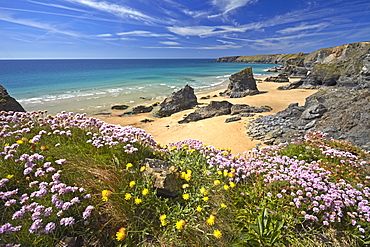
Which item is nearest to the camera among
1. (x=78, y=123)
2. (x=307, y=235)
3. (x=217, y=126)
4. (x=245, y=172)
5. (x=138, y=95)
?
(x=307, y=235)

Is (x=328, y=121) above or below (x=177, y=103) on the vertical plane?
above

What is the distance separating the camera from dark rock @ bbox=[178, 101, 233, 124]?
52.5 feet

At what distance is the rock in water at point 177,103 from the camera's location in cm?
1984

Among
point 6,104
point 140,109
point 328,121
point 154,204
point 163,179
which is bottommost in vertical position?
point 140,109

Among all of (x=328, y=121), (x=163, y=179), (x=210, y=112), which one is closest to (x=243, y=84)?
(x=210, y=112)

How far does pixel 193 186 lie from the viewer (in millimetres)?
3430

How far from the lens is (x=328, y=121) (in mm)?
8445

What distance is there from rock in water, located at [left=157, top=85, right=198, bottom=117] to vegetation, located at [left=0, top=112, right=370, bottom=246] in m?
15.7

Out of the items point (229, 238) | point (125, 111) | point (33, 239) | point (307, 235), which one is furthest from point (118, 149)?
point (125, 111)

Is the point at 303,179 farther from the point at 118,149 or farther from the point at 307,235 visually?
the point at 118,149

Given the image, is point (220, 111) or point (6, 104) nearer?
point (6, 104)

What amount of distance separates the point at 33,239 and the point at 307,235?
3.96 m

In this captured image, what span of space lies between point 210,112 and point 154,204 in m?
14.1

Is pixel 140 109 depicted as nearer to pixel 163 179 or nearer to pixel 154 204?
pixel 163 179
